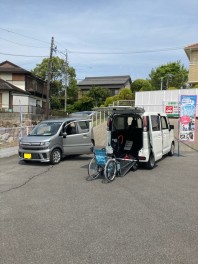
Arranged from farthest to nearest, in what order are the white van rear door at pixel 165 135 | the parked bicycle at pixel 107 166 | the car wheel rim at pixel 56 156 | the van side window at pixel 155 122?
the white van rear door at pixel 165 135 → the car wheel rim at pixel 56 156 → the van side window at pixel 155 122 → the parked bicycle at pixel 107 166

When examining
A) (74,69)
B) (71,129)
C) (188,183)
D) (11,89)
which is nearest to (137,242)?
(188,183)

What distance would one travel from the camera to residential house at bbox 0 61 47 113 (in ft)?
99.9

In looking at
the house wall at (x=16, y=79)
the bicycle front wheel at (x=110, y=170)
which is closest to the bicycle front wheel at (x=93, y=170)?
the bicycle front wheel at (x=110, y=170)

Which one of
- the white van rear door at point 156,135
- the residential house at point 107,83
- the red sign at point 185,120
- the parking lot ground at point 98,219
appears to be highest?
the residential house at point 107,83

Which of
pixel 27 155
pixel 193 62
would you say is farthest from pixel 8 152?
pixel 193 62

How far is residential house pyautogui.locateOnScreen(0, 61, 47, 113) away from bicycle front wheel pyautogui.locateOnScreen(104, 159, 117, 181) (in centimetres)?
1784

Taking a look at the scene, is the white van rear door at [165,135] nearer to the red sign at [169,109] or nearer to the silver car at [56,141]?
the silver car at [56,141]

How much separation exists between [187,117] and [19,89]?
27108 mm

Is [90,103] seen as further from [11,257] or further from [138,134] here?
[11,257]

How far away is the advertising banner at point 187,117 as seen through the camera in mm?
12391

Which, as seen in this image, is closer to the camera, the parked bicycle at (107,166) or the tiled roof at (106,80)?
the parked bicycle at (107,166)

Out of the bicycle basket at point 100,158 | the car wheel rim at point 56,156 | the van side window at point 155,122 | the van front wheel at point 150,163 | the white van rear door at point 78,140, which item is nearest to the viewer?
the bicycle basket at point 100,158

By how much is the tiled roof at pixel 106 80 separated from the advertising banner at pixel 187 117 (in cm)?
5174

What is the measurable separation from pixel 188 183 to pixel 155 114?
307 centimetres
